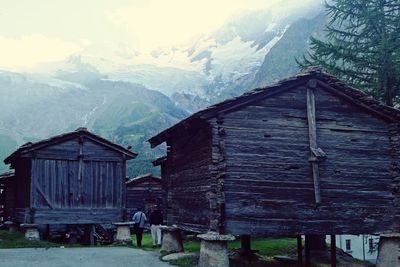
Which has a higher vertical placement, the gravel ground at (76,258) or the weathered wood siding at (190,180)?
the weathered wood siding at (190,180)

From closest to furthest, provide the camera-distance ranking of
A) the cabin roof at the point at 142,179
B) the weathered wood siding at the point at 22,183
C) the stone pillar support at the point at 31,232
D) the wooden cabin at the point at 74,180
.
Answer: the stone pillar support at the point at 31,232, the wooden cabin at the point at 74,180, the weathered wood siding at the point at 22,183, the cabin roof at the point at 142,179

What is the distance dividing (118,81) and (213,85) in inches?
1100

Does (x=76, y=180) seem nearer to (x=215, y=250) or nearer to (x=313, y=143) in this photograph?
(x=215, y=250)

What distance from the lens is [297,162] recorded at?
48.5 feet

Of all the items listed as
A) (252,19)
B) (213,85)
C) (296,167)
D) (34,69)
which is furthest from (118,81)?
(296,167)

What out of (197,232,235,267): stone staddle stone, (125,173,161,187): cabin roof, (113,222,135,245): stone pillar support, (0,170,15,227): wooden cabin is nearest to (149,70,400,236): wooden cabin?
(197,232,235,267): stone staddle stone

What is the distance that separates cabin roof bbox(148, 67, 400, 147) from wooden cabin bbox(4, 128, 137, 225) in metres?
9.04

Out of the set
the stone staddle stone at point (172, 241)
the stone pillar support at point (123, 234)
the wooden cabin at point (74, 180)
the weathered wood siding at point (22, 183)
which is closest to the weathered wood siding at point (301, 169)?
the stone staddle stone at point (172, 241)

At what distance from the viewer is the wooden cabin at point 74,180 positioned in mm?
23125

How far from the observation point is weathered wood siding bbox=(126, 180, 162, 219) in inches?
1567

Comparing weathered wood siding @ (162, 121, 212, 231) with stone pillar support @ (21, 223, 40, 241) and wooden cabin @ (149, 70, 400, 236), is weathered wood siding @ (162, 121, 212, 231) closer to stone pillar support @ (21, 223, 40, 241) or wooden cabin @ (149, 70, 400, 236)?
wooden cabin @ (149, 70, 400, 236)

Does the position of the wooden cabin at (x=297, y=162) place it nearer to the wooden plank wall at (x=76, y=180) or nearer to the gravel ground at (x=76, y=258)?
the gravel ground at (x=76, y=258)

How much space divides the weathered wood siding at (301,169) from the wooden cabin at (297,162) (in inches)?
1.1

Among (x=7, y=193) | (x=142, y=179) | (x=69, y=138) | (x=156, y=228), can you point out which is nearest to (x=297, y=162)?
(x=156, y=228)
